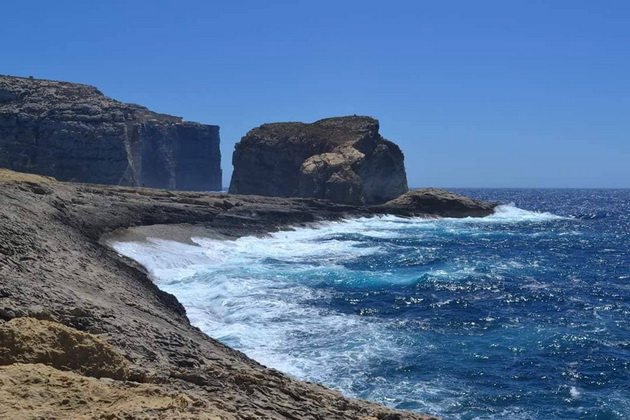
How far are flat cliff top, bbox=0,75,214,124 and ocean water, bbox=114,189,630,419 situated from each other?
3652cm

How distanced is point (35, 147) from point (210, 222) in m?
33.4

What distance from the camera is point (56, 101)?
225ft

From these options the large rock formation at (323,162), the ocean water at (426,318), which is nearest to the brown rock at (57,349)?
the ocean water at (426,318)

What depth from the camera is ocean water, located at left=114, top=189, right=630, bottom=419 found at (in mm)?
14852

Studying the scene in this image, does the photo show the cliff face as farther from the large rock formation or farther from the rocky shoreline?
the rocky shoreline

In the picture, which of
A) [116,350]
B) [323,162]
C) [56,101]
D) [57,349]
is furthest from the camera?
[323,162]

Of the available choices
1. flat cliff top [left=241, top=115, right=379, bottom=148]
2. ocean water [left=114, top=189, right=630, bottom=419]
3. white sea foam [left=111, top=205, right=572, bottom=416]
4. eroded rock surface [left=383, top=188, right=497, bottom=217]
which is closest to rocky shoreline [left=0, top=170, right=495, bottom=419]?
white sea foam [left=111, top=205, right=572, bottom=416]

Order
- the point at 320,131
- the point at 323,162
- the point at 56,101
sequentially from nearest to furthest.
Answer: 1. the point at 56,101
2. the point at 323,162
3. the point at 320,131

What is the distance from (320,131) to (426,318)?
64833 mm

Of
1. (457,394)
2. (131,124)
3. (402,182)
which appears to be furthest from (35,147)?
(457,394)

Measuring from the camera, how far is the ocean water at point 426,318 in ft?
48.7

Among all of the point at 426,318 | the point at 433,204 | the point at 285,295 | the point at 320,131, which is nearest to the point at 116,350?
the point at 426,318

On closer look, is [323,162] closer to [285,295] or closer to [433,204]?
[433,204]

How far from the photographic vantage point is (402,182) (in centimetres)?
8100
